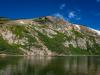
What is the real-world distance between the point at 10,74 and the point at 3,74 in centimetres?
214

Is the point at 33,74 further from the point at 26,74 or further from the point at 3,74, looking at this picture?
the point at 3,74

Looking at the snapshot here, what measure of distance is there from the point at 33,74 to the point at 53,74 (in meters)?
7.43

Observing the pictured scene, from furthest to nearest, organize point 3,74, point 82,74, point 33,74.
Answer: point 82,74, point 33,74, point 3,74

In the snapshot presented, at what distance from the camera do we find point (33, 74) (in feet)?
265

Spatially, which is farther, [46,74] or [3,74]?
[46,74]

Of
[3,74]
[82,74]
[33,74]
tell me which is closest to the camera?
[3,74]

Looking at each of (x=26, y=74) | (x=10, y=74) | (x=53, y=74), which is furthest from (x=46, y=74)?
(x=10, y=74)

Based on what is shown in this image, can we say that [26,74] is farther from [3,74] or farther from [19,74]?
[3,74]

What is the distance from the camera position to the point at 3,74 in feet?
249

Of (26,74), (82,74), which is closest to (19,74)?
(26,74)

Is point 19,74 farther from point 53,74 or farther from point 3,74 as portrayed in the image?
point 53,74

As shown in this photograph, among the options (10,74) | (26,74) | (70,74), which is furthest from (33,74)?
(70,74)

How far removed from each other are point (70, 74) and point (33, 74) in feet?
44.4

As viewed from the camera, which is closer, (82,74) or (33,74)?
(33,74)
